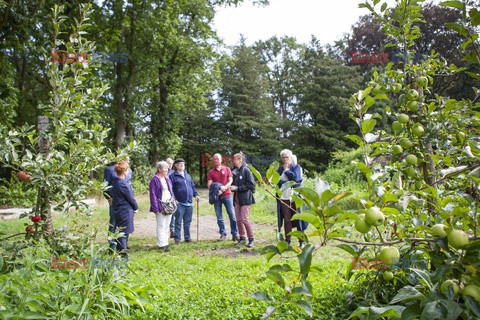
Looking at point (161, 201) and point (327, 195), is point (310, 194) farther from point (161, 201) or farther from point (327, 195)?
point (161, 201)

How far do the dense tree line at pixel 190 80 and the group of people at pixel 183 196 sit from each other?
87 centimetres

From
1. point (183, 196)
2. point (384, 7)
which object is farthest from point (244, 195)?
point (384, 7)

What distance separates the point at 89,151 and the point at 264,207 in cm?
879

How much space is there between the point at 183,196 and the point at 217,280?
121 inches

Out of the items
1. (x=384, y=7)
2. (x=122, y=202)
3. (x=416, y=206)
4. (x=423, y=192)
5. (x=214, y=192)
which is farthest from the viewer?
(x=214, y=192)

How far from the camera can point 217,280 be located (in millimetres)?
4094

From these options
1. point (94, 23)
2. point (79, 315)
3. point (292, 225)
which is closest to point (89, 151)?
point (79, 315)

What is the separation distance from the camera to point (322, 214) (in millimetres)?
1017

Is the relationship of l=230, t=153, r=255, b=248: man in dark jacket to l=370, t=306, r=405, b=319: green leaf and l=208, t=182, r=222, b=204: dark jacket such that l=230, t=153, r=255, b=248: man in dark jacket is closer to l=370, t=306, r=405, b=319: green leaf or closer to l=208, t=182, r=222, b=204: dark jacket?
l=208, t=182, r=222, b=204: dark jacket

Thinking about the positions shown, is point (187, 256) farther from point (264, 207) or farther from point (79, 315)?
point (264, 207)

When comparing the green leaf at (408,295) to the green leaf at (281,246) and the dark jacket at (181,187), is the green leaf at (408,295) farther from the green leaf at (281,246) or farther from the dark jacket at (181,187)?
the dark jacket at (181,187)

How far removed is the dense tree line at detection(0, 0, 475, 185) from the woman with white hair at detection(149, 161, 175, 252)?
2.00 feet

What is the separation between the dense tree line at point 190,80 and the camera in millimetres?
11146

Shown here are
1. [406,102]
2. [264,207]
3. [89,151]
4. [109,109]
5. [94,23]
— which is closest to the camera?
[406,102]
